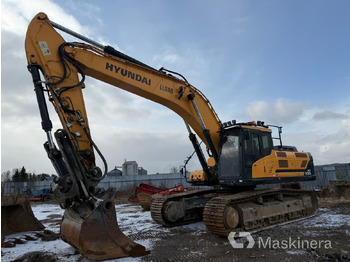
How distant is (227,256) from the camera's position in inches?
205

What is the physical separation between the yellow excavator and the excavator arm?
2cm

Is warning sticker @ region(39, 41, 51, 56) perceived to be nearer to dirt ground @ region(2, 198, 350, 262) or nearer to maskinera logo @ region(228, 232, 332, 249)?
dirt ground @ region(2, 198, 350, 262)

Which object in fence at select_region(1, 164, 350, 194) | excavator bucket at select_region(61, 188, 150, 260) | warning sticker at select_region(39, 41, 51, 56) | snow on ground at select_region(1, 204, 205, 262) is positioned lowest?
snow on ground at select_region(1, 204, 205, 262)

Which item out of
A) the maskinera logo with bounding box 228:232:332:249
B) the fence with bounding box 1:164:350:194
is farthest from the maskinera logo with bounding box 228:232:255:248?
the fence with bounding box 1:164:350:194

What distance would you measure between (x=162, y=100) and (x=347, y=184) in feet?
39.4

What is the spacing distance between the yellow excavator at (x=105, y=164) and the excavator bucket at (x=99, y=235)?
16 millimetres

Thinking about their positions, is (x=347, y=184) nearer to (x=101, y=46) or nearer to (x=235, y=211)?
(x=235, y=211)

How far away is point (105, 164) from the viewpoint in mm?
5531

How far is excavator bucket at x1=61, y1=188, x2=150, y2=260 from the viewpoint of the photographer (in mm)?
4645

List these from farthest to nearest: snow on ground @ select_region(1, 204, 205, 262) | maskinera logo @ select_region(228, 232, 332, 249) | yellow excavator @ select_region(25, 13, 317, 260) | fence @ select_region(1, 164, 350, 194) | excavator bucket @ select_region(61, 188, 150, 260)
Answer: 1. fence @ select_region(1, 164, 350, 194)
2. maskinera logo @ select_region(228, 232, 332, 249)
3. snow on ground @ select_region(1, 204, 205, 262)
4. yellow excavator @ select_region(25, 13, 317, 260)
5. excavator bucket @ select_region(61, 188, 150, 260)

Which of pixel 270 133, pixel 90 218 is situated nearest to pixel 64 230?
pixel 90 218

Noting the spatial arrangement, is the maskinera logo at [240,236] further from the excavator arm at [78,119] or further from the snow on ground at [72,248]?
the excavator arm at [78,119]

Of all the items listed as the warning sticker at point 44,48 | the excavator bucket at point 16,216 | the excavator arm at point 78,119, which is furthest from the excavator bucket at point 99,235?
the excavator bucket at point 16,216

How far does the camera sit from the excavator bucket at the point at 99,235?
4645 mm
